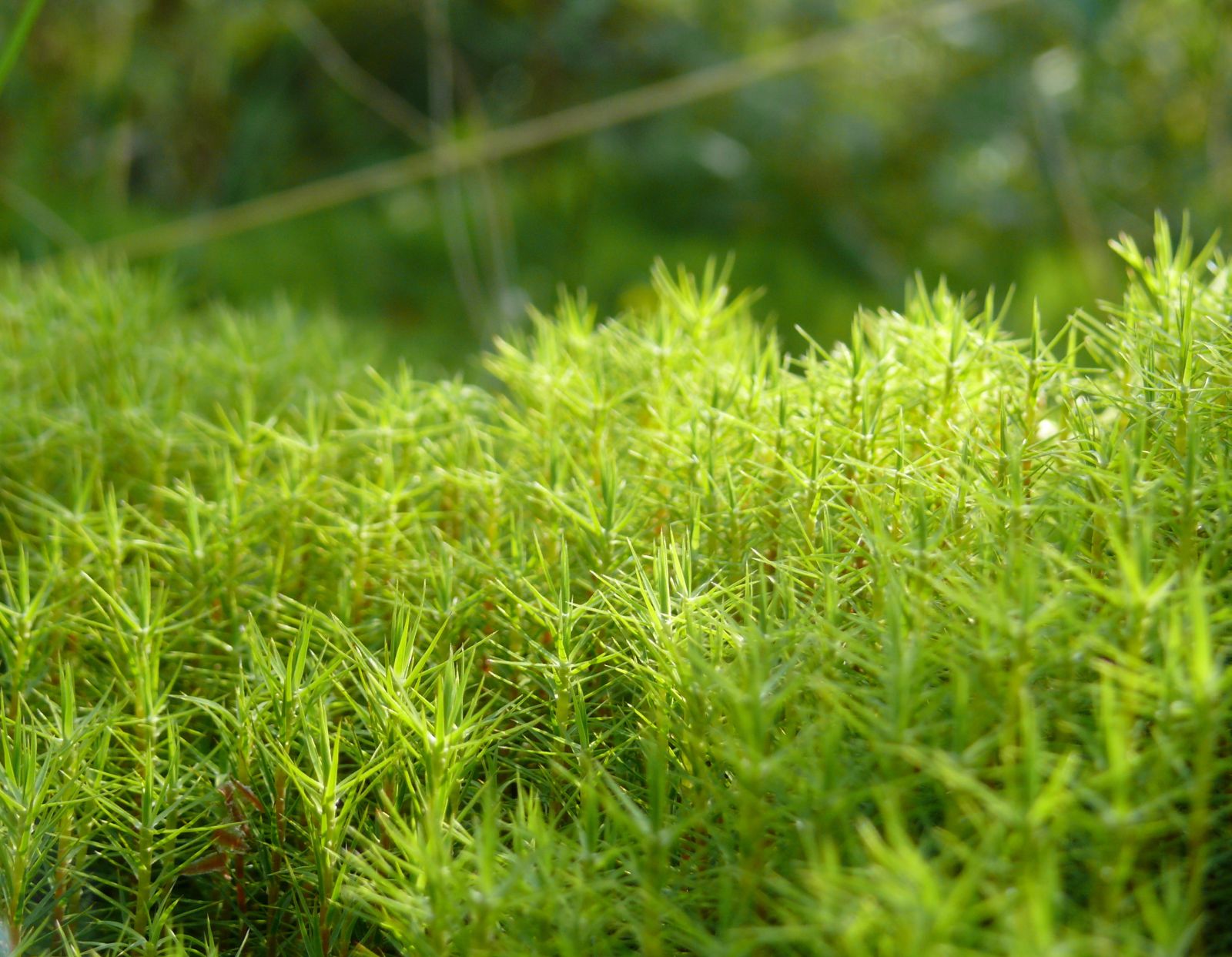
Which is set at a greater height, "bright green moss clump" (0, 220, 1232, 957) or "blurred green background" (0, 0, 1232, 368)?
"blurred green background" (0, 0, 1232, 368)

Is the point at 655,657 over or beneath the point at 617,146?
beneath

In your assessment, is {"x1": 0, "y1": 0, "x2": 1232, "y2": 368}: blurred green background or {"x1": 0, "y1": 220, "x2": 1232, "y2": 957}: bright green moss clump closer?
{"x1": 0, "y1": 220, "x2": 1232, "y2": 957}: bright green moss clump

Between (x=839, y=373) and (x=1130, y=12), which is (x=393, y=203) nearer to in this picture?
(x=1130, y=12)

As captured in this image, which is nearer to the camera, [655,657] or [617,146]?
[655,657]

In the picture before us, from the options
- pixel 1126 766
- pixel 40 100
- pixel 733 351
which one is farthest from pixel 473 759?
pixel 40 100

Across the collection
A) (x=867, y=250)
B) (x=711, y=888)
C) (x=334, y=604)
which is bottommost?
(x=711, y=888)
